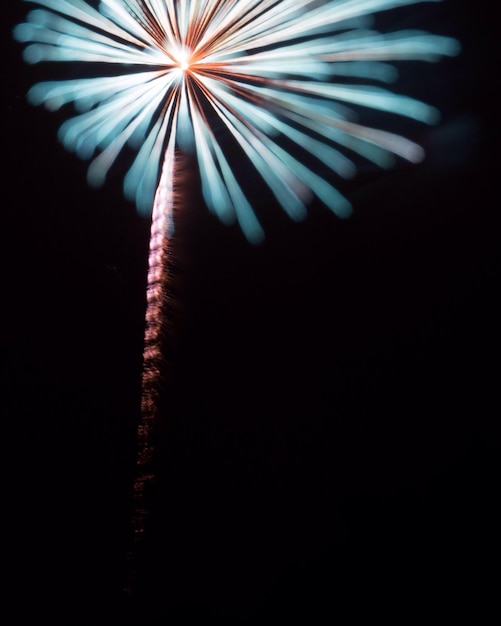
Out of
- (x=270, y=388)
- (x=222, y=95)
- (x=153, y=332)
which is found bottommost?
(x=270, y=388)

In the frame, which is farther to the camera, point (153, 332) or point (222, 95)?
point (153, 332)

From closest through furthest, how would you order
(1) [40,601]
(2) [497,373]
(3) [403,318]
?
1. (2) [497,373]
2. (3) [403,318]
3. (1) [40,601]

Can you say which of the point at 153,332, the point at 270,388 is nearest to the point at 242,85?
the point at 153,332

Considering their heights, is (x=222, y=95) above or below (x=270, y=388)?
above

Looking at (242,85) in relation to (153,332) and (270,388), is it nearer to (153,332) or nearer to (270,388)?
(153,332)

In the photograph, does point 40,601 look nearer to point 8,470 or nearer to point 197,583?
point 8,470

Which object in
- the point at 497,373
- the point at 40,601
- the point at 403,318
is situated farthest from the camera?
the point at 40,601

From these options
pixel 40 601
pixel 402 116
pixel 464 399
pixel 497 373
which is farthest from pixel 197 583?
pixel 402 116
